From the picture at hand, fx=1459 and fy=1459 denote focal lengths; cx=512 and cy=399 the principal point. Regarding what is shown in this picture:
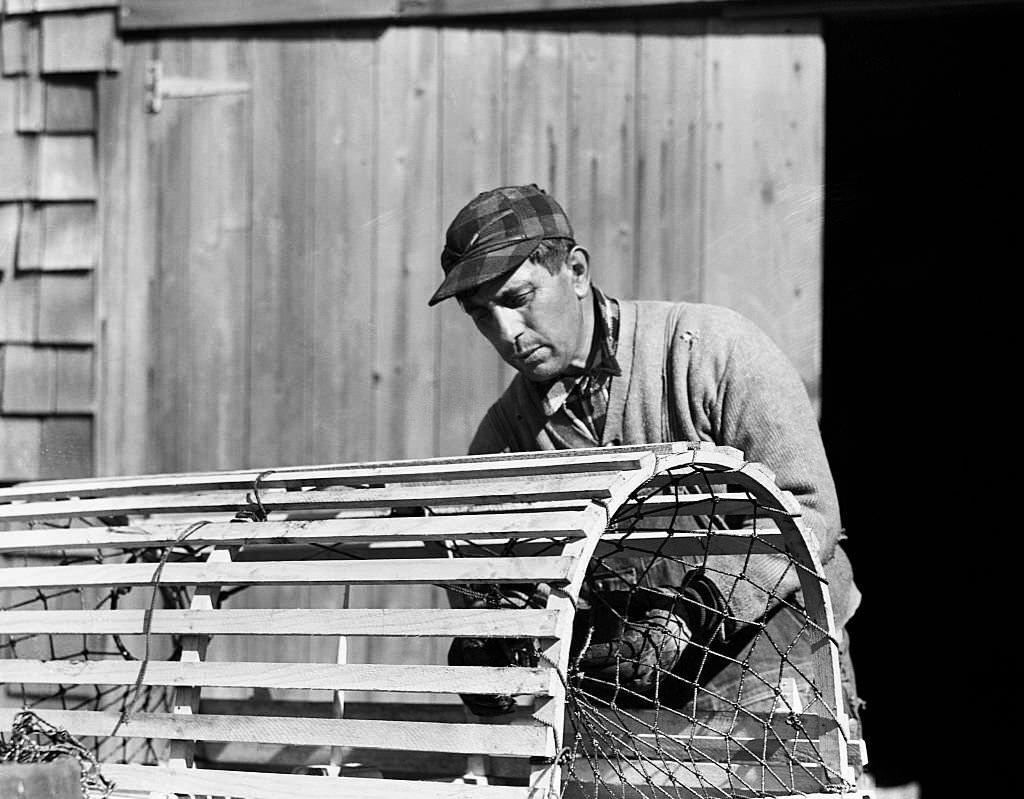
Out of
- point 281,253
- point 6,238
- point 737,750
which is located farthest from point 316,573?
point 6,238

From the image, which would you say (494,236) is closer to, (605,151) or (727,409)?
(727,409)

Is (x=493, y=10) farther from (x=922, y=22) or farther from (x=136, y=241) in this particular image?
(x=922, y=22)

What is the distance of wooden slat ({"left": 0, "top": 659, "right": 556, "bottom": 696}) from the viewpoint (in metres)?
2.14

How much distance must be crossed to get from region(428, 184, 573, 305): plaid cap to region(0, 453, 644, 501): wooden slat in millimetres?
471

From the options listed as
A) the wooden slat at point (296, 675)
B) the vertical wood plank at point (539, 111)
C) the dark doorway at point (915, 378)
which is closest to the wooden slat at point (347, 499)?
the wooden slat at point (296, 675)

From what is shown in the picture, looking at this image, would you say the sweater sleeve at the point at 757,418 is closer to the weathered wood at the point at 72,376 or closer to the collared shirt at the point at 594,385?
the collared shirt at the point at 594,385

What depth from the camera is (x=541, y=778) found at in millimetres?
2076

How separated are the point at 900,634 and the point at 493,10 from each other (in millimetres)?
3419

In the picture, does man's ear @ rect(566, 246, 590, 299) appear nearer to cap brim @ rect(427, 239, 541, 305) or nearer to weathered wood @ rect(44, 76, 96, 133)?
cap brim @ rect(427, 239, 541, 305)

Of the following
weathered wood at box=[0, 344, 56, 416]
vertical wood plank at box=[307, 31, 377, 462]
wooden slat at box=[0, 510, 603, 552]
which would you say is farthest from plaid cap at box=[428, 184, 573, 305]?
weathered wood at box=[0, 344, 56, 416]

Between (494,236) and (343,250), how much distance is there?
166 cm

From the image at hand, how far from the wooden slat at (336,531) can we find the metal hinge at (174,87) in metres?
2.22

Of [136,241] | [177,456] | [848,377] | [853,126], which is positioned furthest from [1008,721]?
[136,241]

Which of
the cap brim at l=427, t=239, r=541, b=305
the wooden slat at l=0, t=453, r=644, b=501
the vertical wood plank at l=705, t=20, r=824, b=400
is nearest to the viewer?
the wooden slat at l=0, t=453, r=644, b=501
